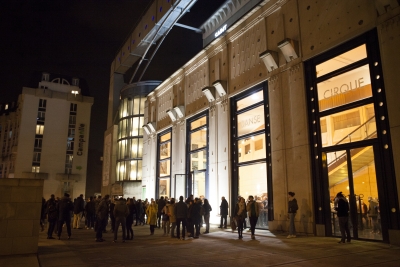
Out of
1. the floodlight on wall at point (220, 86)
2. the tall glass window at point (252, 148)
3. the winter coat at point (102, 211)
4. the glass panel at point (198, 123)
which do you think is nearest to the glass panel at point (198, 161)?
the glass panel at point (198, 123)

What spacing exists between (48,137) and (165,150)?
39.7 metres

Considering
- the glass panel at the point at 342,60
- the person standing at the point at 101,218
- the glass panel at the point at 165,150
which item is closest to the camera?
the glass panel at the point at 342,60

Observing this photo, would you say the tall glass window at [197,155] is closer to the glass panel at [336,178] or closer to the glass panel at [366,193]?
the glass panel at [336,178]

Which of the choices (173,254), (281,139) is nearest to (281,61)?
(281,139)

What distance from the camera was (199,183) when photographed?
66.2 feet

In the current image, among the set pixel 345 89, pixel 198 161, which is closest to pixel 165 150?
pixel 198 161

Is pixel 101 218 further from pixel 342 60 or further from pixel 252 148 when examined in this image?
pixel 342 60

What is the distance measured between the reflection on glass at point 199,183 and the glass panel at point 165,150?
4.99 m

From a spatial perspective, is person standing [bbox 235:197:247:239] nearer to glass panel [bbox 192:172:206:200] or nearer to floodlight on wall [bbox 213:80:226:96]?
glass panel [bbox 192:172:206:200]

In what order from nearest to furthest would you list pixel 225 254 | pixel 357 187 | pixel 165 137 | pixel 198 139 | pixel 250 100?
pixel 225 254
pixel 357 187
pixel 250 100
pixel 198 139
pixel 165 137

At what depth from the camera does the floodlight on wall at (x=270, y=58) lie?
14.7 m

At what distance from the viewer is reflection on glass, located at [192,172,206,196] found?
19.8 meters

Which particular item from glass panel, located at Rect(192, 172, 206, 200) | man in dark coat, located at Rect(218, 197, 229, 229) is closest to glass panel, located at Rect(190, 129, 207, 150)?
glass panel, located at Rect(192, 172, 206, 200)

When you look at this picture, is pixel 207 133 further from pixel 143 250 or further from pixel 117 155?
pixel 117 155
